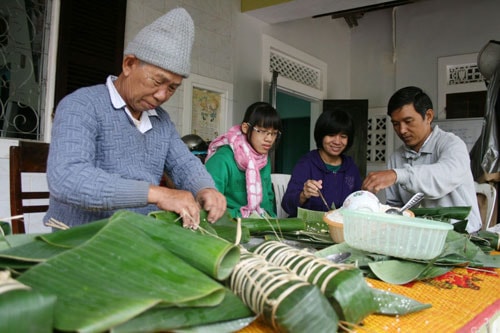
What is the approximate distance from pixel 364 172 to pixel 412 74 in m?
1.83

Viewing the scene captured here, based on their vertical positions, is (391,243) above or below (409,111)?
below

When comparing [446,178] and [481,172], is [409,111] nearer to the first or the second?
[446,178]

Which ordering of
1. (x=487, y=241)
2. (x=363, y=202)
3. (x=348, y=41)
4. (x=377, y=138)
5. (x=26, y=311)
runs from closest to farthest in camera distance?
1. (x=26, y=311)
2. (x=363, y=202)
3. (x=487, y=241)
4. (x=377, y=138)
5. (x=348, y=41)

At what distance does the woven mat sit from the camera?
25.8 inches

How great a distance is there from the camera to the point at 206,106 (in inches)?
179

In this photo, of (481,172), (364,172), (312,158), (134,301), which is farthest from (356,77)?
(134,301)

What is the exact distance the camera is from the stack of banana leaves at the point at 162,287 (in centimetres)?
43

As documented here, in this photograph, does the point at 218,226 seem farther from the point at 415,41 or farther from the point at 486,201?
the point at 415,41

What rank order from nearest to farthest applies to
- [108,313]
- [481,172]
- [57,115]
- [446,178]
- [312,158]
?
[108,313] < [57,115] < [446,178] < [312,158] < [481,172]

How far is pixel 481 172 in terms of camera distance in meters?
3.40

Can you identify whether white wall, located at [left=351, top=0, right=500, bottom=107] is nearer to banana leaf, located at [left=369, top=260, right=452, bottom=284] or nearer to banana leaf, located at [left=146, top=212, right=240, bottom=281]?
banana leaf, located at [left=369, top=260, right=452, bottom=284]

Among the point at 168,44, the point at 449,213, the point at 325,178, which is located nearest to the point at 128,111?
the point at 168,44

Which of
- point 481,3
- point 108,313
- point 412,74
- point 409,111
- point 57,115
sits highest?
point 481,3

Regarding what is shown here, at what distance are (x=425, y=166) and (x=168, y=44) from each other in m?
1.28
